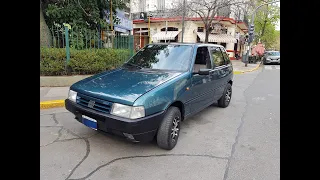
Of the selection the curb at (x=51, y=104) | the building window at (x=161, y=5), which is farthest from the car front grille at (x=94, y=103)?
the building window at (x=161, y=5)

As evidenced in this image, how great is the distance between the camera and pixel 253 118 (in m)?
5.20

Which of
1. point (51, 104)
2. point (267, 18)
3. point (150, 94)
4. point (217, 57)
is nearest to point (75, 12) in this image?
point (51, 104)

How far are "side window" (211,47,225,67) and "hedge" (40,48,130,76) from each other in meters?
4.39

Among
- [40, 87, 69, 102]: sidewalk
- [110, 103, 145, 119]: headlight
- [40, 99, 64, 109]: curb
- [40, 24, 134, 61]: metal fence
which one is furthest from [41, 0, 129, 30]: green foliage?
[110, 103, 145, 119]: headlight

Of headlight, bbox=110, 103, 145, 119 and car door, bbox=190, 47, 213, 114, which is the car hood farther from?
car door, bbox=190, 47, 213, 114

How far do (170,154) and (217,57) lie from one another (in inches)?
108

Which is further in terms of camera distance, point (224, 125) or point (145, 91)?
point (224, 125)

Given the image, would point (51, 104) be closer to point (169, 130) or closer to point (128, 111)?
point (128, 111)

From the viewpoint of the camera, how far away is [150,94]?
2.98m
